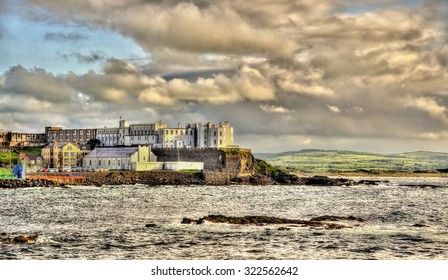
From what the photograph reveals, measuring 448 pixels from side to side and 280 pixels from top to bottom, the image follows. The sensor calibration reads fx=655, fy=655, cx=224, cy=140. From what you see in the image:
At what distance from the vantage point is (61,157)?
65.3 m

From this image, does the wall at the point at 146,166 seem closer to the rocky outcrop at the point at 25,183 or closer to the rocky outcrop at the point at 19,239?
the rocky outcrop at the point at 25,183

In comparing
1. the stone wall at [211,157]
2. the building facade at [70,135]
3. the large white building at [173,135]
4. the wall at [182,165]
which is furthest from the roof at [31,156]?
the wall at [182,165]

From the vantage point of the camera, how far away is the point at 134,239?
58.4 feet

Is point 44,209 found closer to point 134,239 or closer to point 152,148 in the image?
point 134,239

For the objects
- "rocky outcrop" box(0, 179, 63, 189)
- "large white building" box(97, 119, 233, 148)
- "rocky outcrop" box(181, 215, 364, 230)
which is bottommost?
"rocky outcrop" box(181, 215, 364, 230)

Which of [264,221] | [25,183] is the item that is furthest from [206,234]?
[25,183]

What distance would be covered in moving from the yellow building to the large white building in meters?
7.18

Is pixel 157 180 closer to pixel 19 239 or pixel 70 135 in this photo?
pixel 70 135

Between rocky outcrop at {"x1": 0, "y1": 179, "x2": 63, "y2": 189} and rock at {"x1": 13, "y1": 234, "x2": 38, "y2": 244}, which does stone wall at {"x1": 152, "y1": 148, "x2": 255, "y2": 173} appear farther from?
rock at {"x1": 13, "y1": 234, "x2": 38, "y2": 244}

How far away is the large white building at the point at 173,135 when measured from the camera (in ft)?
222

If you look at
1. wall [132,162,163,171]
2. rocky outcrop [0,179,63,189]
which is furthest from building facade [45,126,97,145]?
rocky outcrop [0,179,63,189]

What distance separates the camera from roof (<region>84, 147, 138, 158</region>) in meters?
61.3
